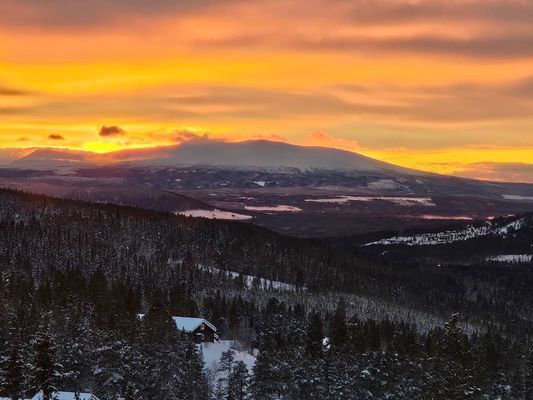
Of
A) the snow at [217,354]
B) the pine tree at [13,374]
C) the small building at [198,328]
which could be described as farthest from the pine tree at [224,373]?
the pine tree at [13,374]

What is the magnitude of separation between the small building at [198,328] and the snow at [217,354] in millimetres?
1305

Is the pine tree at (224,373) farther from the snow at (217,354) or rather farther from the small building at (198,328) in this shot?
the small building at (198,328)

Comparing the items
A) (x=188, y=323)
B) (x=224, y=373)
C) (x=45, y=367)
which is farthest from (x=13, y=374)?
(x=188, y=323)

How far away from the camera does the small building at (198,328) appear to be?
10756cm

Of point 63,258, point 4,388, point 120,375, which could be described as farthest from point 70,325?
Result: point 63,258

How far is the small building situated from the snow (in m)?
1.31

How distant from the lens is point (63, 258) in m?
196

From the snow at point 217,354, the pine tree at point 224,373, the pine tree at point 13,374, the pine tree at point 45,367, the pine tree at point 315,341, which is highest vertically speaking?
the pine tree at point 45,367

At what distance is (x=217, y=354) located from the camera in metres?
107

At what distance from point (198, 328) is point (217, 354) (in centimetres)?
573

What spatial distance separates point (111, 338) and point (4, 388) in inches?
819

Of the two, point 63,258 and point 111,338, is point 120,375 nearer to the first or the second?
point 111,338

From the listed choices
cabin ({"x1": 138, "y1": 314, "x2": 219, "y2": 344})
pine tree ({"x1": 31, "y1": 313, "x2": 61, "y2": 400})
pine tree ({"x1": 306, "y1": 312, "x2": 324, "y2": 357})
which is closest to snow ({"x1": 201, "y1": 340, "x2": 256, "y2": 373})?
cabin ({"x1": 138, "y1": 314, "x2": 219, "y2": 344})

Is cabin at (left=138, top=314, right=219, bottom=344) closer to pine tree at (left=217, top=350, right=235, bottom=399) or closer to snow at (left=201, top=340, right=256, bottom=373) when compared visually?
snow at (left=201, top=340, right=256, bottom=373)
